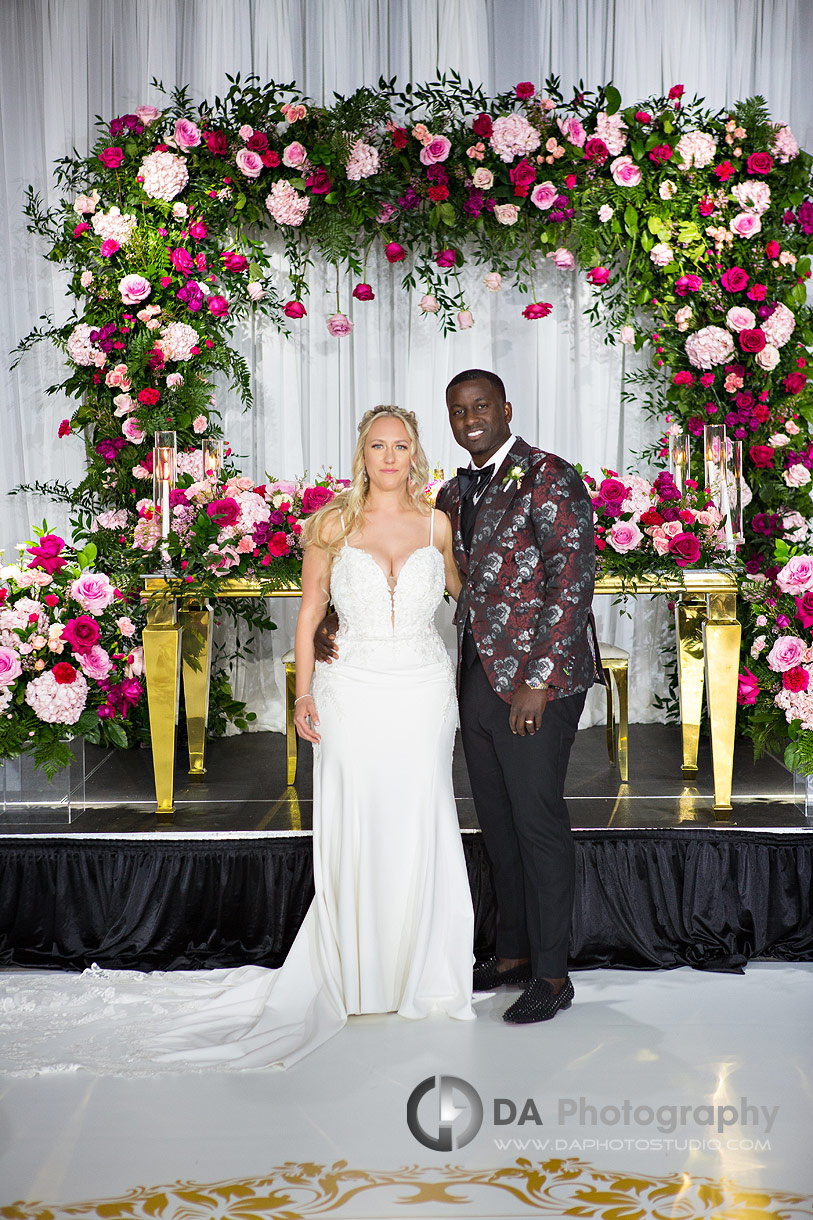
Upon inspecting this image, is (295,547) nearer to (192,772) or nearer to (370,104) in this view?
(192,772)

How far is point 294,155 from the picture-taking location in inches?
229

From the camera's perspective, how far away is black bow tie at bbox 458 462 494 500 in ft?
11.6

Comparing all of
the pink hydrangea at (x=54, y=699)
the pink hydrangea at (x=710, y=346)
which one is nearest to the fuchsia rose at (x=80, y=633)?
the pink hydrangea at (x=54, y=699)

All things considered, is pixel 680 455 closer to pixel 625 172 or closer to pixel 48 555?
pixel 625 172

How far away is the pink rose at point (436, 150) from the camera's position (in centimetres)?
578

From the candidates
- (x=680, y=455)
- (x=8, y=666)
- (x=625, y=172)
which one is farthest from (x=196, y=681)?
(x=625, y=172)

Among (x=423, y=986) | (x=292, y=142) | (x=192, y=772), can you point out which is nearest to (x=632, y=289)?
(x=292, y=142)

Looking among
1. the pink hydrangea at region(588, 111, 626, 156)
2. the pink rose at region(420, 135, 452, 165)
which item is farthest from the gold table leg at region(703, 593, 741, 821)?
the pink rose at region(420, 135, 452, 165)

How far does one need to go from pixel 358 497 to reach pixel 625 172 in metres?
3.14

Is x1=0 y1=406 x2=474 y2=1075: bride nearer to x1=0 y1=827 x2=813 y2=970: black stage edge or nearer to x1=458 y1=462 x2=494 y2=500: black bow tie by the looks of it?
x1=458 y1=462 x2=494 y2=500: black bow tie

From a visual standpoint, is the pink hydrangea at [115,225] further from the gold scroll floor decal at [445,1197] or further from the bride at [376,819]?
the gold scroll floor decal at [445,1197]

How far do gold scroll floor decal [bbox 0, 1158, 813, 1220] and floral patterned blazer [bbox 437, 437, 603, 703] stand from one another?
4.29 feet

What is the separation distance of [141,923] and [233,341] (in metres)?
3.50

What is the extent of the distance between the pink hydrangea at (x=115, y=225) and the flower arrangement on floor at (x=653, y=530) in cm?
283
